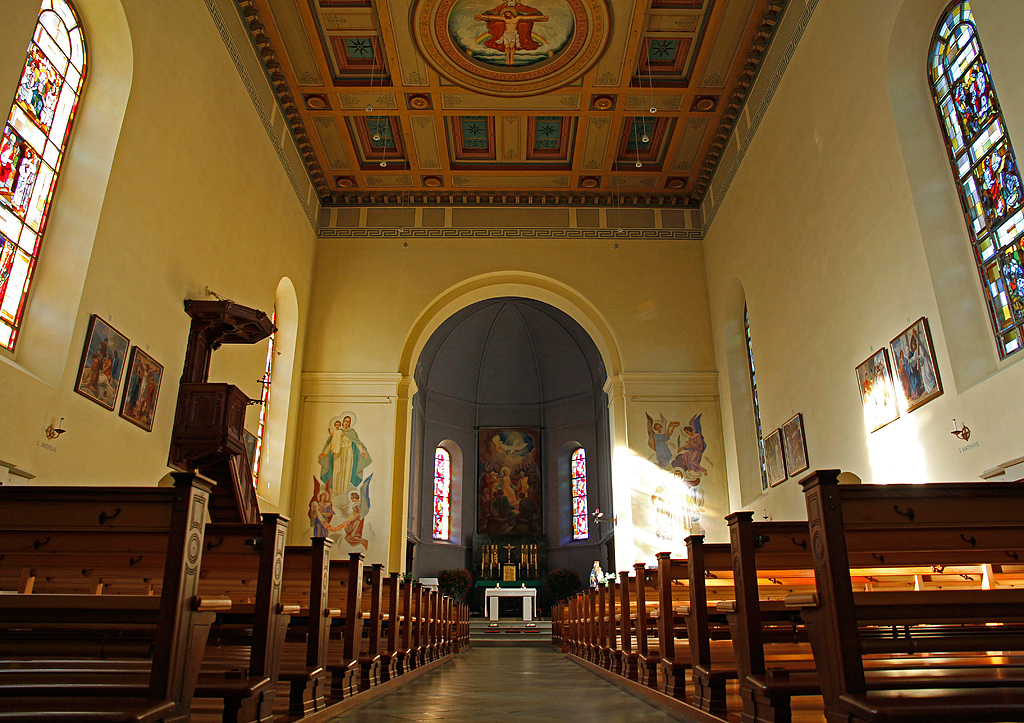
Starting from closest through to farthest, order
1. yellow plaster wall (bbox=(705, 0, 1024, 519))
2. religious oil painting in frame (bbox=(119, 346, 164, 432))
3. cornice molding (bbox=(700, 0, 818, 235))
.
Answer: yellow plaster wall (bbox=(705, 0, 1024, 519)), religious oil painting in frame (bbox=(119, 346, 164, 432)), cornice molding (bbox=(700, 0, 818, 235))

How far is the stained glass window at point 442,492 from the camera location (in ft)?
73.0

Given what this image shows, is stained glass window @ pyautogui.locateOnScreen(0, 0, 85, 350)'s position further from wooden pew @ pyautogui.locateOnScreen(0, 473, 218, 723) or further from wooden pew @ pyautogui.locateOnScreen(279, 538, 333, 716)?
wooden pew @ pyautogui.locateOnScreen(0, 473, 218, 723)

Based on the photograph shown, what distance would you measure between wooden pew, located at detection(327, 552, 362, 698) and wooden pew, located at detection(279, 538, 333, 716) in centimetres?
12

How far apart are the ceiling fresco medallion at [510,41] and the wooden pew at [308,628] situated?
889 centimetres

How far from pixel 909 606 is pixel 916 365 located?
509 centimetres

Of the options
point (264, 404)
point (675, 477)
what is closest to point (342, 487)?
point (264, 404)

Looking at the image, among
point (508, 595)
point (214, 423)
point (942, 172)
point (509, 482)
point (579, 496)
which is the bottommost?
point (508, 595)

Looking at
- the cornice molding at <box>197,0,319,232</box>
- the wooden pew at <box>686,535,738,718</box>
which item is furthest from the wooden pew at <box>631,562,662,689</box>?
the cornice molding at <box>197,0,319,232</box>

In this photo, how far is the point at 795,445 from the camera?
10539mm

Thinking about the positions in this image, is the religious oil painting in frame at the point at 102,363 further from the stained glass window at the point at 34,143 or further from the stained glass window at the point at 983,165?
the stained glass window at the point at 983,165

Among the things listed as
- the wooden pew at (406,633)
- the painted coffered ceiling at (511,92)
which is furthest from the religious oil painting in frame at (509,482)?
the wooden pew at (406,633)

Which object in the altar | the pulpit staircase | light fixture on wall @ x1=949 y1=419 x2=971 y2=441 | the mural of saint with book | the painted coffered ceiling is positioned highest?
the mural of saint with book

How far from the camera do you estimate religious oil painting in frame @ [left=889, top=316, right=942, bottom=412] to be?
23.4 ft

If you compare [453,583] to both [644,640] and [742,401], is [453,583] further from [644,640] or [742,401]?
[644,640]
